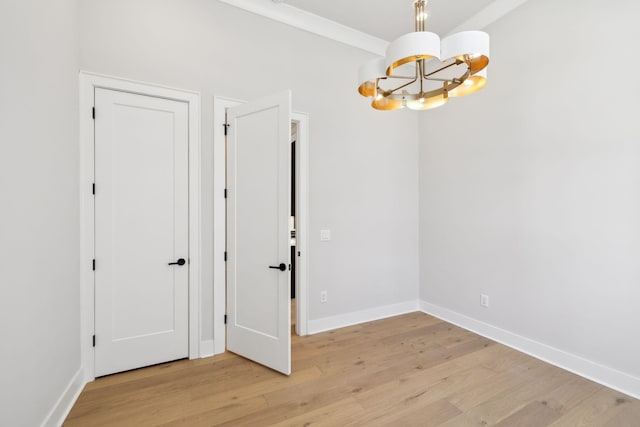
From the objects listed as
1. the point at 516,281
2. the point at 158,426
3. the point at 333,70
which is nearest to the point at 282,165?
the point at 333,70

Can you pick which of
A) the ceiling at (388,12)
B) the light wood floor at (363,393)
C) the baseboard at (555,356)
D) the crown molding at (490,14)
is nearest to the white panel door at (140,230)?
the light wood floor at (363,393)

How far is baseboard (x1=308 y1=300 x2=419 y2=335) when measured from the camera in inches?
125

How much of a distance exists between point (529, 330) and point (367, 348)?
154cm

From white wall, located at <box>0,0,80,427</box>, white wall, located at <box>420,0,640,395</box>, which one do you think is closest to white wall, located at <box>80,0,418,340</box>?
white wall, located at <box>0,0,80,427</box>

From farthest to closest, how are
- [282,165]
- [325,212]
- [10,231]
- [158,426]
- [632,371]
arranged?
[325,212] < [282,165] < [632,371] < [158,426] < [10,231]

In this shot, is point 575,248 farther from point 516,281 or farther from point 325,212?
point 325,212

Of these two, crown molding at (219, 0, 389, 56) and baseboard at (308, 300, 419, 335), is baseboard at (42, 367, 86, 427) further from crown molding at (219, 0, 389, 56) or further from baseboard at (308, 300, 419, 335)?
crown molding at (219, 0, 389, 56)

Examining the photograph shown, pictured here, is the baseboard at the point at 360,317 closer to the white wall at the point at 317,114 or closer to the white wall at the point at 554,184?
the white wall at the point at 317,114

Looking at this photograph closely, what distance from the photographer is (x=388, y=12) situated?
3.03 meters

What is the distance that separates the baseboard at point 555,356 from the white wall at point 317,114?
0.77 metres

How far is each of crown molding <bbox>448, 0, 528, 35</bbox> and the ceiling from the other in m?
0.04

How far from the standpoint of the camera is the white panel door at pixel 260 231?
2354 mm

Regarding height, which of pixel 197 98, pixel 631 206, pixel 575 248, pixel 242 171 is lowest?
pixel 575 248

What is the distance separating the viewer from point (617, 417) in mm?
1849
